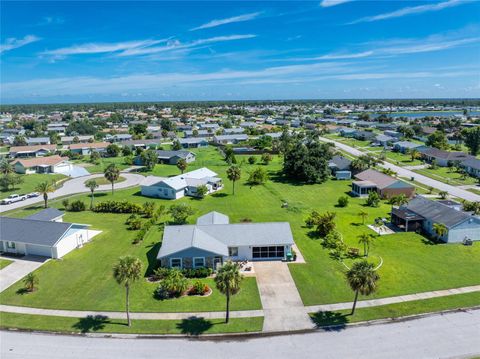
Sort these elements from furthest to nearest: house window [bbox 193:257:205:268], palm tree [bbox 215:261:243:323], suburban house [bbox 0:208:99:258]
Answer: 1. suburban house [bbox 0:208:99:258]
2. house window [bbox 193:257:205:268]
3. palm tree [bbox 215:261:243:323]

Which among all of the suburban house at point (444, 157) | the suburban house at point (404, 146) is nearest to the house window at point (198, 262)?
the suburban house at point (444, 157)

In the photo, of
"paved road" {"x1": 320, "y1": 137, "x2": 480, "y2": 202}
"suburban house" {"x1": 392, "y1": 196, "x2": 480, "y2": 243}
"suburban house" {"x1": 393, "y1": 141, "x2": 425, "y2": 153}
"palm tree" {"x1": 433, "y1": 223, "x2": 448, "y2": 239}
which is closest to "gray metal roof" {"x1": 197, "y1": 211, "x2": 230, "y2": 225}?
"suburban house" {"x1": 392, "y1": 196, "x2": 480, "y2": 243}

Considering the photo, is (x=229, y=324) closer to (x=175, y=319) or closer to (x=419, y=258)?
(x=175, y=319)

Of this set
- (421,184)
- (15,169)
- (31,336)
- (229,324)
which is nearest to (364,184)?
(421,184)

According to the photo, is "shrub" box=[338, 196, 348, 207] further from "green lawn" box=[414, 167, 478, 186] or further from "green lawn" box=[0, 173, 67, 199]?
"green lawn" box=[0, 173, 67, 199]

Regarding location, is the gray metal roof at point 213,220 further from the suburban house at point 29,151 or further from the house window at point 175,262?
the suburban house at point 29,151
